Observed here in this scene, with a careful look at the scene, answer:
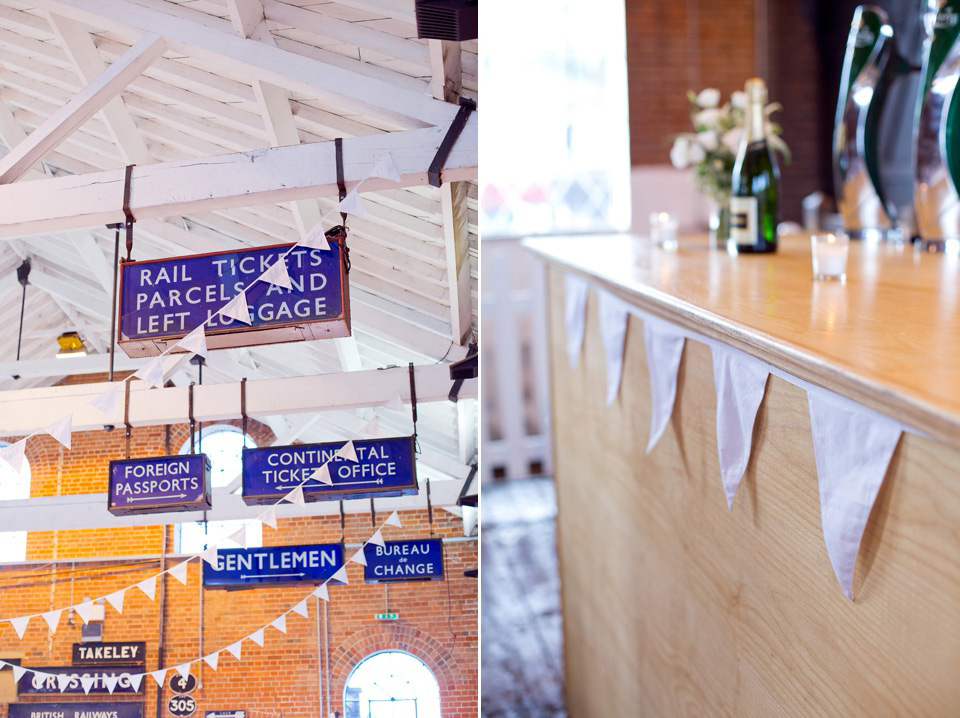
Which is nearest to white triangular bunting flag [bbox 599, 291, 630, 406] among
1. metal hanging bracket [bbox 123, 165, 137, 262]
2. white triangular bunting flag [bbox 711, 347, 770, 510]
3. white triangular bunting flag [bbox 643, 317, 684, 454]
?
white triangular bunting flag [bbox 643, 317, 684, 454]

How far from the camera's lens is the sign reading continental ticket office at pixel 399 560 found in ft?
4.09

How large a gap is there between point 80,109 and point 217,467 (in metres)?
0.57

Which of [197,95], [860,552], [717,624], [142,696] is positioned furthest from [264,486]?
[860,552]

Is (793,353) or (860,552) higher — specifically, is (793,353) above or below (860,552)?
above

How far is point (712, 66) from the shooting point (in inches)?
176

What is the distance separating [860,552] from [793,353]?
0.21 meters

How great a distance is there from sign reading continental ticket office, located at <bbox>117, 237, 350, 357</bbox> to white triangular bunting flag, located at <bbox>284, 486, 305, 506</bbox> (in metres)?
0.23

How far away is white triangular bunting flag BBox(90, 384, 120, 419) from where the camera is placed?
1.19m

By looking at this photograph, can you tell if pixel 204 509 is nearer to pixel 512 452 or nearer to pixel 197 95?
pixel 197 95

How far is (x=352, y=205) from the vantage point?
120 cm

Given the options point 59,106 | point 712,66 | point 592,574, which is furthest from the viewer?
point 712,66

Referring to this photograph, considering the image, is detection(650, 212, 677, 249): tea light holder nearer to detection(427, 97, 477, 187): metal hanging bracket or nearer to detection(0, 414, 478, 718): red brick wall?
detection(427, 97, 477, 187): metal hanging bracket

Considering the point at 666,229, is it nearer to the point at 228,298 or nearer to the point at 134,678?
the point at 228,298

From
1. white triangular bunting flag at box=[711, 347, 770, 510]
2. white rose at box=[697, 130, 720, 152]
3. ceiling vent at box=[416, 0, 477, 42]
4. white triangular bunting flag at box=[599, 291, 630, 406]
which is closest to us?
white triangular bunting flag at box=[711, 347, 770, 510]
